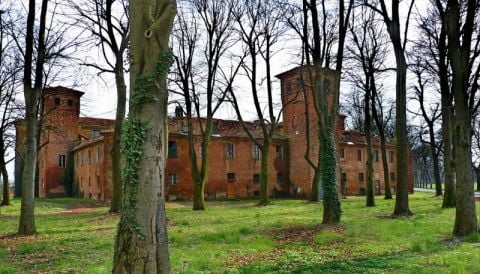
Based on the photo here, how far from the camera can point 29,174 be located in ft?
43.6

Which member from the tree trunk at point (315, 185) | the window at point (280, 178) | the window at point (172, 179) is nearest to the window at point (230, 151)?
the window at point (280, 178)

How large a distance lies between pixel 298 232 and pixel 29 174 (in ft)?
28.4

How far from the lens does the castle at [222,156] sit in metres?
38.3

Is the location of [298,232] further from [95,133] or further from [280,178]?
[95,133]

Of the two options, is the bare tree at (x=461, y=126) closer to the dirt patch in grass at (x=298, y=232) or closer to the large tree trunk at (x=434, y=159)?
the dirt patch in grass at (x=298, y=232)

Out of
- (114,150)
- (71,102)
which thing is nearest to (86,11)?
(114,150)

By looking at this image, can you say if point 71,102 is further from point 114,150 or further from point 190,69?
point 114,150

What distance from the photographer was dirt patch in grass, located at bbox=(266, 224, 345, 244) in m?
12.1

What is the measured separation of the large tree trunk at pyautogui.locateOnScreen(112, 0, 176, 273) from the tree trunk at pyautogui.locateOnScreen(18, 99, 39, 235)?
360 inches

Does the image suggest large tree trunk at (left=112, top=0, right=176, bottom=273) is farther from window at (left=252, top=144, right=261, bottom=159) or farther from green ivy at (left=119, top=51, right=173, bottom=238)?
window at (left=252, top=144, right=261, bottom=159)

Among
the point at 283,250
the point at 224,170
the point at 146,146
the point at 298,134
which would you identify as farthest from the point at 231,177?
the point at 146,146

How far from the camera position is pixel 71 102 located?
158 ft

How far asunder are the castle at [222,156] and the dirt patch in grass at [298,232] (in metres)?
21.5

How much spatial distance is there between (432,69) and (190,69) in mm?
14484
